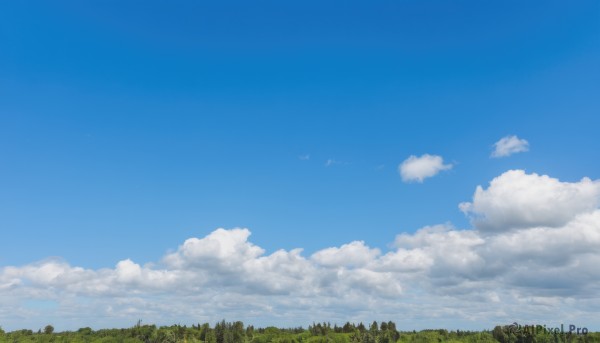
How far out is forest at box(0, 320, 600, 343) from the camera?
94.5m

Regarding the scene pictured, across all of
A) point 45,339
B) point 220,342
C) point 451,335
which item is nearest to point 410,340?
point 451,335

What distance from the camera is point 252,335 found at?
115 meters

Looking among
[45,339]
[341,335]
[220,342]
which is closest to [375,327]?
[341,335]

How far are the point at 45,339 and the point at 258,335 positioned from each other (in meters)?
45.7

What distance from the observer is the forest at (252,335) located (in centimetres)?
9454

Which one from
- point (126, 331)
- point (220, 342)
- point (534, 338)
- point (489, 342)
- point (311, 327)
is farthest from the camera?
point (311, 327)

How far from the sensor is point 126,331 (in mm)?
115438

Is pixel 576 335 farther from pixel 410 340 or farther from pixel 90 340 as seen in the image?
pixel 90 340

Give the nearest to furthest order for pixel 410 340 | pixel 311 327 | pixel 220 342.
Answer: pixel 410 340 → pixel 220 342 → pixel 311 327

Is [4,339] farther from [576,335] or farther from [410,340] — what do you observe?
[576,335]

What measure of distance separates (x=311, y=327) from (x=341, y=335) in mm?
15555

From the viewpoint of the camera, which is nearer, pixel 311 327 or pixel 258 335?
pixel 258 335

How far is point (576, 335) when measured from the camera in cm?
8394

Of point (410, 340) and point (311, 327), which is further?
point (311, 327)
